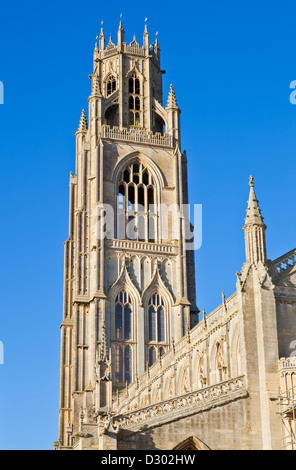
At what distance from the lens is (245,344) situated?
4459 cm

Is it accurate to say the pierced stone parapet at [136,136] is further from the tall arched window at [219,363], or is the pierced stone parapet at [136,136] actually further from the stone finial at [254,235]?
the stone finial at [254,235]

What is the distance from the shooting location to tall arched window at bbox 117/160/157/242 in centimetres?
7969

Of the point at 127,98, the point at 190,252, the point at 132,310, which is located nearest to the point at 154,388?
the point at 132,310

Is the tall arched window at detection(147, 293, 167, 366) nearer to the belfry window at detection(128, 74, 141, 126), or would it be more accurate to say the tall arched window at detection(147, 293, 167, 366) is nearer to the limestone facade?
the limestone facade

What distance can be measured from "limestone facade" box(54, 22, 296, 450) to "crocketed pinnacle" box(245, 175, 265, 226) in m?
0.06

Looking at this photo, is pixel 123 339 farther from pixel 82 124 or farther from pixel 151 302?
pixel 82 124

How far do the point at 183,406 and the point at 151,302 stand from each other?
35288 millimetres

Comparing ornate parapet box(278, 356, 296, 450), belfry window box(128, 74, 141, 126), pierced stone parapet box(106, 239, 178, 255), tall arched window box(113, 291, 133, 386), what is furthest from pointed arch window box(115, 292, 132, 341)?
ornate parapet box(278, 356, 296, 450)

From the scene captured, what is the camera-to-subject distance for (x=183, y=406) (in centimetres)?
4162

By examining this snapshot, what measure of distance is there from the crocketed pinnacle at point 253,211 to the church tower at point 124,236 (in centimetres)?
2310

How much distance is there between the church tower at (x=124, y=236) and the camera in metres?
74.2

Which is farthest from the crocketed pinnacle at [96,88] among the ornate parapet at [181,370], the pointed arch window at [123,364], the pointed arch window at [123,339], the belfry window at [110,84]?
the ornate parapet at [181,370]

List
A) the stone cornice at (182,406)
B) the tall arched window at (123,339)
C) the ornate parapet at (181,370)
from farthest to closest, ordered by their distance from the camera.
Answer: the tall arched window at (123,339)
the ornate parapet at (181,370)
the stone cornice at (182,406)
